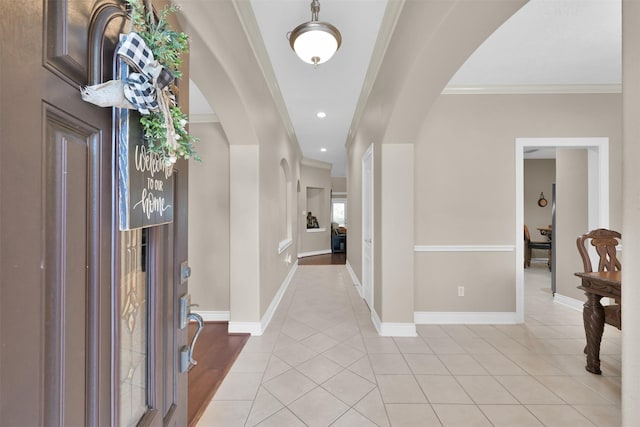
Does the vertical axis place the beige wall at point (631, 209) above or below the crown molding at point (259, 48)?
below

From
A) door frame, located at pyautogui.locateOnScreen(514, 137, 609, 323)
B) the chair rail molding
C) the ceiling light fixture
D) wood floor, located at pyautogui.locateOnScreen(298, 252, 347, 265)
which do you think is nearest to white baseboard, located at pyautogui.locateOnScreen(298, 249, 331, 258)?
wood floor, located at pyautogui.locateOnScreen(298, 252, 347, 265)

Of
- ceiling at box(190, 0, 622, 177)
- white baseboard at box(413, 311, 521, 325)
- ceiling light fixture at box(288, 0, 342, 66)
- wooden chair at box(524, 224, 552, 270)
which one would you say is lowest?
white baseboard at box(413, 311, 521, 325)

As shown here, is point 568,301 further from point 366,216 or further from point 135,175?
point 135,175

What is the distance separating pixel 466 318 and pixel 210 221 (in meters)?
3.29

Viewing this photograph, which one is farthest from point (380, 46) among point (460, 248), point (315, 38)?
point (460, 248)

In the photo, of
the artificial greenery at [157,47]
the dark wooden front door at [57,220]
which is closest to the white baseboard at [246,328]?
the dark wooden front door at [57,220]

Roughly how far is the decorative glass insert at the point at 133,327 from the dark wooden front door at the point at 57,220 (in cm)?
6

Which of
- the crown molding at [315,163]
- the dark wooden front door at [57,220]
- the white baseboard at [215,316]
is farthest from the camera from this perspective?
the crown molding at [315,163]

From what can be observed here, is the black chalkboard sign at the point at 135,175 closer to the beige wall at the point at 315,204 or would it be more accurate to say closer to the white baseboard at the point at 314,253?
the beige wall at the point at 315,204

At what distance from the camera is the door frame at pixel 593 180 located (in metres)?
3.20

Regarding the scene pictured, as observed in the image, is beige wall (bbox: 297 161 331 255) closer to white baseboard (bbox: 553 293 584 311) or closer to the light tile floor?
the light tile floor

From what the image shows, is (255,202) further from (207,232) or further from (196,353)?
(196,353)

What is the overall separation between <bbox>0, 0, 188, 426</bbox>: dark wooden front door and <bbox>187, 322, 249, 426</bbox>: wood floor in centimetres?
139

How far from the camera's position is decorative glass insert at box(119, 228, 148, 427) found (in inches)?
30.3
